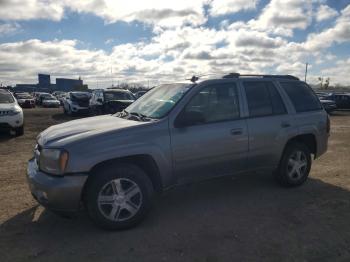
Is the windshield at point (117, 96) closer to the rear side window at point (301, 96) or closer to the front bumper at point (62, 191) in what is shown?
the rear side window at point (301, 96)

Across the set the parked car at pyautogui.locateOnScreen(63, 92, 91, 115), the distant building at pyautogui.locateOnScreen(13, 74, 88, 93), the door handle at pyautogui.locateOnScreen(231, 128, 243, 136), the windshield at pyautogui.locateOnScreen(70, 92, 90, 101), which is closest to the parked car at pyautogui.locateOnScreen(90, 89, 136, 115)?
the parked car at pyautogui.locateOnScreen(63, 92, 91, 115)

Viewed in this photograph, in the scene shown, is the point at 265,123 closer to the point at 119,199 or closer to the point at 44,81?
the point at 119,199

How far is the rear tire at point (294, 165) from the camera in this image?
6148 millimetres

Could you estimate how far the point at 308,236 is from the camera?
4430 millimetres

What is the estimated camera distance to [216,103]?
17.7 feet

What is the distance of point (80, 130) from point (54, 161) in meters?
0.60

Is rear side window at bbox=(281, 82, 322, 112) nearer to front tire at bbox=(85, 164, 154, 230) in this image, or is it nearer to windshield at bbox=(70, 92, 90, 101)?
front tire at bbox=(85, 164, 154, 230)

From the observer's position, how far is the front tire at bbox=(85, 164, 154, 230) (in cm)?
442

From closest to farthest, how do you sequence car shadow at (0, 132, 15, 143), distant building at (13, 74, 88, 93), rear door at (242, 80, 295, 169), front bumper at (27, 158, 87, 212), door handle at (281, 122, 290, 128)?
front bumper at (27, 158, 87, 212)
rear door at (242, 80, 295, 169)
door handle at (281, 122, 290, 128)
car shadow at (0, 132, 15, 143)
distant building at (13, 74, 88, 93)

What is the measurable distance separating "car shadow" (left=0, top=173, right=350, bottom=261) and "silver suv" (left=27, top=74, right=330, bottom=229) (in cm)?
35

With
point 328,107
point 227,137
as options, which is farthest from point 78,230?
point 328,107

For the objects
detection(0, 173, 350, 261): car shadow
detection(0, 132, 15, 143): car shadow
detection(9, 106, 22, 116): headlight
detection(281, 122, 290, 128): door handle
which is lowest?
detection(0, 173, 350, 261): car shadow

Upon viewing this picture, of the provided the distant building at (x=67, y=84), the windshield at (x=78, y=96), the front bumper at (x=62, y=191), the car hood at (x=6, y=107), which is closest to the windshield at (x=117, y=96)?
the windshield at (x=78, y=96)

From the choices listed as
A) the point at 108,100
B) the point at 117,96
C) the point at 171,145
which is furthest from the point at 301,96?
the point at 117,96
